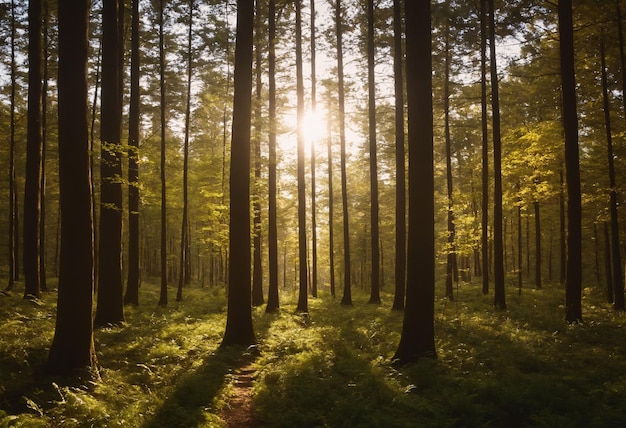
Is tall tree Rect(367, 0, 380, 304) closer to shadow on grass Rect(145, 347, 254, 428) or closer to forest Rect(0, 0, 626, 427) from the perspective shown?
forest Rect(0, 0, 626, 427)

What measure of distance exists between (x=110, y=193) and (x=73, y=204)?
5943 millimetres

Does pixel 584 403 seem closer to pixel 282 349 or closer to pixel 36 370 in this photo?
pixel 282 349

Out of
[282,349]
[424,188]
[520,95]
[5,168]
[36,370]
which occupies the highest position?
[520,95]

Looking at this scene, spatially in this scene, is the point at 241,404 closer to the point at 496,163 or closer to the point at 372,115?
the point at 496,163

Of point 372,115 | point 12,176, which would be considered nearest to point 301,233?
point 372,115

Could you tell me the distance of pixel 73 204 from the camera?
775 centimetres

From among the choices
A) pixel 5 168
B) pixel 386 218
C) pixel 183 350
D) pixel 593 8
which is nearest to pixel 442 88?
pixel 593 8

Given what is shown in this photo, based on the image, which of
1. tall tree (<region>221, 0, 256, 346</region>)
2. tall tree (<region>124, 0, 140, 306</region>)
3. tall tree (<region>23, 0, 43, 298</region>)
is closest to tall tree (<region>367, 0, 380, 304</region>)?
tall tree (<region>221, 0, 256, 346</region>)

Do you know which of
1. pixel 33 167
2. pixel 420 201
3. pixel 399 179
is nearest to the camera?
pixel 420 201

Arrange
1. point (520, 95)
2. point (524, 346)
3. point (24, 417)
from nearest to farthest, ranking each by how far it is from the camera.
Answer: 1. point (24, 417)
2. point (524, 346)
3. point (520, 95)

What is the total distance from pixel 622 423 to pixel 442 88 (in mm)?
21120

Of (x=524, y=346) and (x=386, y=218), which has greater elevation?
(x=386, y=218)

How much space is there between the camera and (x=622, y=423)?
5664 millimetres

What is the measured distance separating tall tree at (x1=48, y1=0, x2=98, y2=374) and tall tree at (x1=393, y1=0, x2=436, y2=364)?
21.9 ft
